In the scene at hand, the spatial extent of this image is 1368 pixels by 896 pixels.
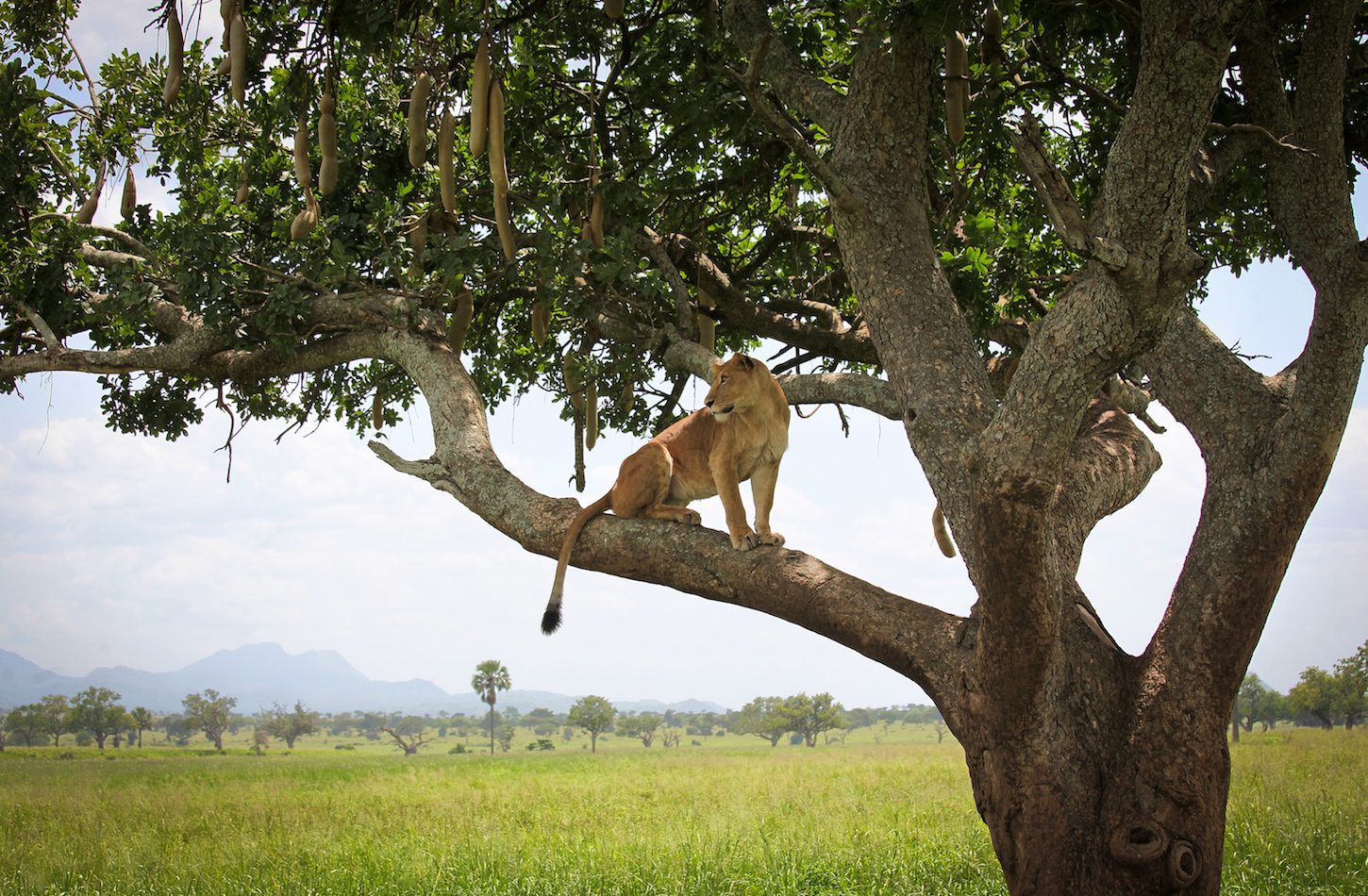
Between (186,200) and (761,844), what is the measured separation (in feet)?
24.7

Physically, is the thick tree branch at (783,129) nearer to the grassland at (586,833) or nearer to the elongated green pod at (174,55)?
the elongated green pod at (174,55)

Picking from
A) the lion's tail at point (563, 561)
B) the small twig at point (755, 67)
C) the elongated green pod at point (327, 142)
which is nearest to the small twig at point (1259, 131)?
the small twig at point (755, 67)

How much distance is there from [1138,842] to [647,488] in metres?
3.34

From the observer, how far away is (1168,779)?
466 cm

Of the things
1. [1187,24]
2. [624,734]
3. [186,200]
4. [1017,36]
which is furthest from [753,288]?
[624,734]

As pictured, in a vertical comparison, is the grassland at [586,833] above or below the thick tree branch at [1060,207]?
below

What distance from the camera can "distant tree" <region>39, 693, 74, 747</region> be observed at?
3619 centimetres

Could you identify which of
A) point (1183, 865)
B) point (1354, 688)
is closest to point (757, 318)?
point (1183, 865)

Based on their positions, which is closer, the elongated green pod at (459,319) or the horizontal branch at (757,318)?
the elongated green pod at (459,319)

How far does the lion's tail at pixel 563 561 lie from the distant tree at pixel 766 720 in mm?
50067

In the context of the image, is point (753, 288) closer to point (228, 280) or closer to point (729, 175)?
point (729, 175)

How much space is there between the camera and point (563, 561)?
20.1 feet

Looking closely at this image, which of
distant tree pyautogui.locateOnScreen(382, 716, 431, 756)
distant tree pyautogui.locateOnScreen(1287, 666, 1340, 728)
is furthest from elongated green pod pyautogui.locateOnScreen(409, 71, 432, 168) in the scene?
distant tree pyautogui.locateOnScreen(382, 716, 431, 756)

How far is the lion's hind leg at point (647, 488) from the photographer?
6496 mm
